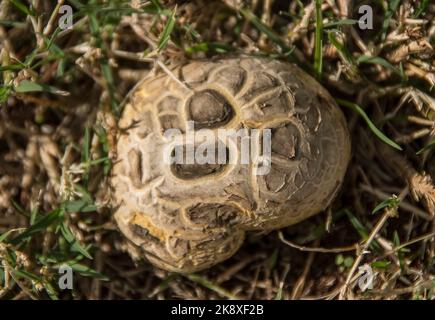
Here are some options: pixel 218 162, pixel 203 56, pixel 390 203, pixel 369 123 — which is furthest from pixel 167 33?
pixel 390 203

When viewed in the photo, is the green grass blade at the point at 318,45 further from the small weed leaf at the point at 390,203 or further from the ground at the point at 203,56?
the small weed leaf at the point at 390,203

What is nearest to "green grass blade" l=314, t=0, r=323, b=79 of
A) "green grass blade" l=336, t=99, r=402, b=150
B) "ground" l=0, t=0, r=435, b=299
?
"ground" l=0, t=0, r=435, b=299

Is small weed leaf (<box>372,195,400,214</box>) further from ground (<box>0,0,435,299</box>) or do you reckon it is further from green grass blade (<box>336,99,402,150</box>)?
green grass blade (<box>336,99,402,150</box>)

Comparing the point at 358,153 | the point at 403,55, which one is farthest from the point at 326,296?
the point at 403,55

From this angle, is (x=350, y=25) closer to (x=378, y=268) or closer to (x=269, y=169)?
(x=269, y=169)

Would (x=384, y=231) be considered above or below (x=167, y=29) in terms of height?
below

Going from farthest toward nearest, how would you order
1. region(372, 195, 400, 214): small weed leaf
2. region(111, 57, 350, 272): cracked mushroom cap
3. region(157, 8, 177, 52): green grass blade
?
region(372, 195, 400, 214): small weed leaf, region(157, 8, 177, 52): green grass blade, region(111, 57, 350, 272): cracked mushroom cap

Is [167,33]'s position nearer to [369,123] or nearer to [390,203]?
[369,123]
